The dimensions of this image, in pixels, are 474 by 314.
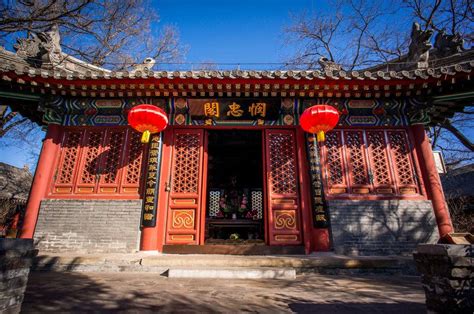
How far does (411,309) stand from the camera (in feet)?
8.20

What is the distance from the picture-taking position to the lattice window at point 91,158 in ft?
19.1

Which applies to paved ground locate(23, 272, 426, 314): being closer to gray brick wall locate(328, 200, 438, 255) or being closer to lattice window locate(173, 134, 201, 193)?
gray brick wall locate(328, 200, 438, 255)

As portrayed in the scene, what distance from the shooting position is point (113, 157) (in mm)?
6012

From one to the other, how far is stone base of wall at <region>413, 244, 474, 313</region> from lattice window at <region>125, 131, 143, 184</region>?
17.7 feet

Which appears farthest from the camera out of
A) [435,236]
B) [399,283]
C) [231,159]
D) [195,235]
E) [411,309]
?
[231,159]

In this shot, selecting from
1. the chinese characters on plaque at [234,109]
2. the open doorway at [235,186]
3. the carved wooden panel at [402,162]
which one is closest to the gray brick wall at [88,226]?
the chinese characters on plaque at [234,109]

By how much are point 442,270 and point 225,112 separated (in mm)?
5035

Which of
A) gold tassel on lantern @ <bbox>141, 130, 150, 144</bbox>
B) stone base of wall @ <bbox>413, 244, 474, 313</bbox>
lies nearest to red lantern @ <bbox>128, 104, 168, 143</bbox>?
gold tassel on lantern @ <bbox>141, 130, 150, 144</bbox>

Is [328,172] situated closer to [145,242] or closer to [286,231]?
[286,231]

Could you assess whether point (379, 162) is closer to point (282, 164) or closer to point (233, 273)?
point (282, 164)

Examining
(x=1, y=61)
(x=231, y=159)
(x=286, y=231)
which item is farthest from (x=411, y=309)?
(x=1, y=61)

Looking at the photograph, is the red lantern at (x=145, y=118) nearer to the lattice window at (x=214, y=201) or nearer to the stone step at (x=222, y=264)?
the stone step at (x=222, y=264)

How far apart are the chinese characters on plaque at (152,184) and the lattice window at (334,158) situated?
3912 mm

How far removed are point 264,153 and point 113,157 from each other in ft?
11.9
